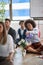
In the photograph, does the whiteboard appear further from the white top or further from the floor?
the white top

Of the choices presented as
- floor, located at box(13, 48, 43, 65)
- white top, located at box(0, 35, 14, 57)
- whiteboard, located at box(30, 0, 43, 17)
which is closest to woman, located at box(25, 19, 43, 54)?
floor, located at box(13, 48, 43, 65)

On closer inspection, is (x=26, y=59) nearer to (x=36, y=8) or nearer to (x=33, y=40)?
(x=33, y=40)

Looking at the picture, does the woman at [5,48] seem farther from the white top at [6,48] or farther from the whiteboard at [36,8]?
the whiteboard at [36,8]

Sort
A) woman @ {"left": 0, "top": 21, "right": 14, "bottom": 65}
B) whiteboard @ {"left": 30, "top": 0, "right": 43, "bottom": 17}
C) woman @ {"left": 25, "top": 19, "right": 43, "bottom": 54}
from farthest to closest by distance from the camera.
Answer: whiteboard @ {"left": 30, "top": 0, "right": 43, "bottom": 17} < woman @ {"left": 25, "top": 19, "right": 43, "bottom": 54} < woman @ {"left": 0, "top": 21, "right": 14, "bottom": 65}

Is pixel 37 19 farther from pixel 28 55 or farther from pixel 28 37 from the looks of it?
pixel 28 55

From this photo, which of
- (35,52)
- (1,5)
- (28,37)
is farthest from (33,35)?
(1,5)

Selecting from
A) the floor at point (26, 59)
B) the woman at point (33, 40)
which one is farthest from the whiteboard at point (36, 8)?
the floor at point (26, 59)

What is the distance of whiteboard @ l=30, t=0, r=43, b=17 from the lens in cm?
659

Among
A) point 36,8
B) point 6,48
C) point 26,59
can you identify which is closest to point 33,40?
point 26,59

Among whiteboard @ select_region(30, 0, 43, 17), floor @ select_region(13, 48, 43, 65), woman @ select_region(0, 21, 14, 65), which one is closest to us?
woman @ select_region(0, 21, 14, 65)

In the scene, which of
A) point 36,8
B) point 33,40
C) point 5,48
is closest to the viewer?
point 5,48

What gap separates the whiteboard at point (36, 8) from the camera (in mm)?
6594

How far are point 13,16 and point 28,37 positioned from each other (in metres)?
2.52

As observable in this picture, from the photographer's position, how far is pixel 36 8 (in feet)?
21.8
